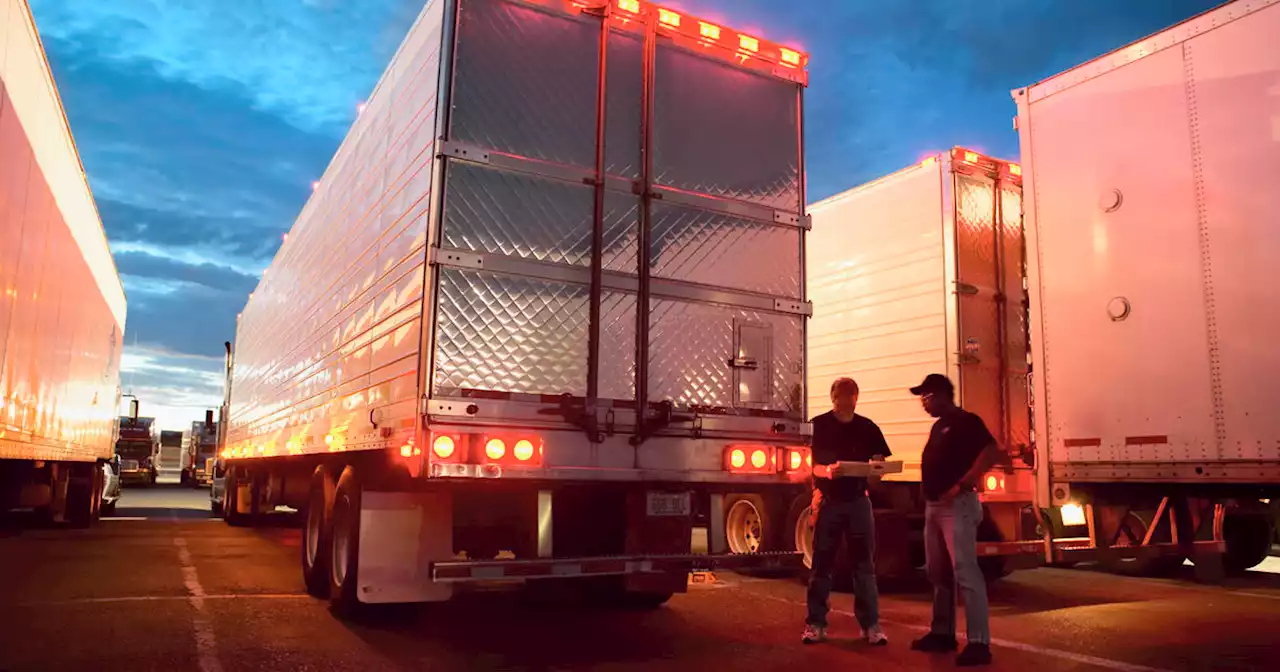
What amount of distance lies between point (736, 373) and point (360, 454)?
2.66m

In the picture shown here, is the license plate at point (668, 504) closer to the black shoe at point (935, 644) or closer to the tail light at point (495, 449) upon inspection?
the tail light at point (495, 449)

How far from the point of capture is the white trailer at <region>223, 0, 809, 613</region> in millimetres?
5477

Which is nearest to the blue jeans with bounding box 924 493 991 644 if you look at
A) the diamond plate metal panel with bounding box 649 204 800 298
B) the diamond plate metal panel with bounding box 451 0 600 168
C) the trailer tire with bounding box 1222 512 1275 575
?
the diamond plate metal panel with bounding box 649 204 800 298

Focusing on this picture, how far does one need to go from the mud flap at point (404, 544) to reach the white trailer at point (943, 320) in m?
4.61

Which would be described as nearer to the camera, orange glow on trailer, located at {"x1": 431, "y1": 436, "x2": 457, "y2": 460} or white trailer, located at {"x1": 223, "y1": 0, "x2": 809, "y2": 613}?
orange glow on trailer, located at {"x1": 431, "y1": 436, "x2": 457, "y2": 460}

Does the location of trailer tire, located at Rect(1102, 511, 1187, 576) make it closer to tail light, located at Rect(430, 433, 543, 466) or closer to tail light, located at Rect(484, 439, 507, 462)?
tail light, located at Rect(430, 433, 543, 466)

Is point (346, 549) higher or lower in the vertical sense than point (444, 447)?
A: lower

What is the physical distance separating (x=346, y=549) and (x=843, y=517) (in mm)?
3350

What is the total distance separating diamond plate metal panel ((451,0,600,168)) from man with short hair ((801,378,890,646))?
2.36 m

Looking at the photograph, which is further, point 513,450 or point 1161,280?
point 1161,280

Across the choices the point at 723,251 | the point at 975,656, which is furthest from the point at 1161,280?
the point at 975,656

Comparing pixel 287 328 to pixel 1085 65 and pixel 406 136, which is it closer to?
pixel 406 136

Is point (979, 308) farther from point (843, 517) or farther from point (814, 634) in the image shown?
point (814, 634)

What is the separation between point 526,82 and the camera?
5.89m
